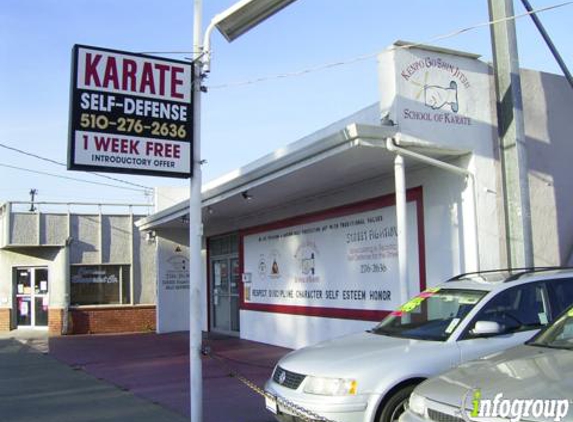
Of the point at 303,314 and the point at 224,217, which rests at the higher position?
the point at 224,217

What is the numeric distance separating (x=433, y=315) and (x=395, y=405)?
1399 millimetres

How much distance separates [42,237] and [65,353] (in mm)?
7585

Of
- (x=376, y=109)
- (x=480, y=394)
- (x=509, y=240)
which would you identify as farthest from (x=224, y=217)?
(x=480, y=394)

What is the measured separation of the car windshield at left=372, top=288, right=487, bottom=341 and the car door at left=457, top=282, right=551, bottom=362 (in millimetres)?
154

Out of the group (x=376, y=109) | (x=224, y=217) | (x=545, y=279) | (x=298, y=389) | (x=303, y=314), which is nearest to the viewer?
(x=298, y=389)

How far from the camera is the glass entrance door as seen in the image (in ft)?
57.7

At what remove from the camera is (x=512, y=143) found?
31.2 ft

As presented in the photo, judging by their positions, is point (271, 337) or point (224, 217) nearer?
point (271, 337)

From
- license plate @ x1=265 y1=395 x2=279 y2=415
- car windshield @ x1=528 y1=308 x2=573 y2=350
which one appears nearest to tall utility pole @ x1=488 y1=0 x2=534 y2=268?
car windshield @ x1=528 y1=308 x2=573 y2=350

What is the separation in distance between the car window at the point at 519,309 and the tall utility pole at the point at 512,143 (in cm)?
281

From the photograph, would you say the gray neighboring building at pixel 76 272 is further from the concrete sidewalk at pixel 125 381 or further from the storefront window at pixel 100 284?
the concrete sidewalk at pixel 125 381

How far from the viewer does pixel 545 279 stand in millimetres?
6477

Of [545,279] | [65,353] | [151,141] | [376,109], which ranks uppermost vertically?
[376,109]

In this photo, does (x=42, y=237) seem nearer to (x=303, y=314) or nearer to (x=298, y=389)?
(x=303, y=314)
